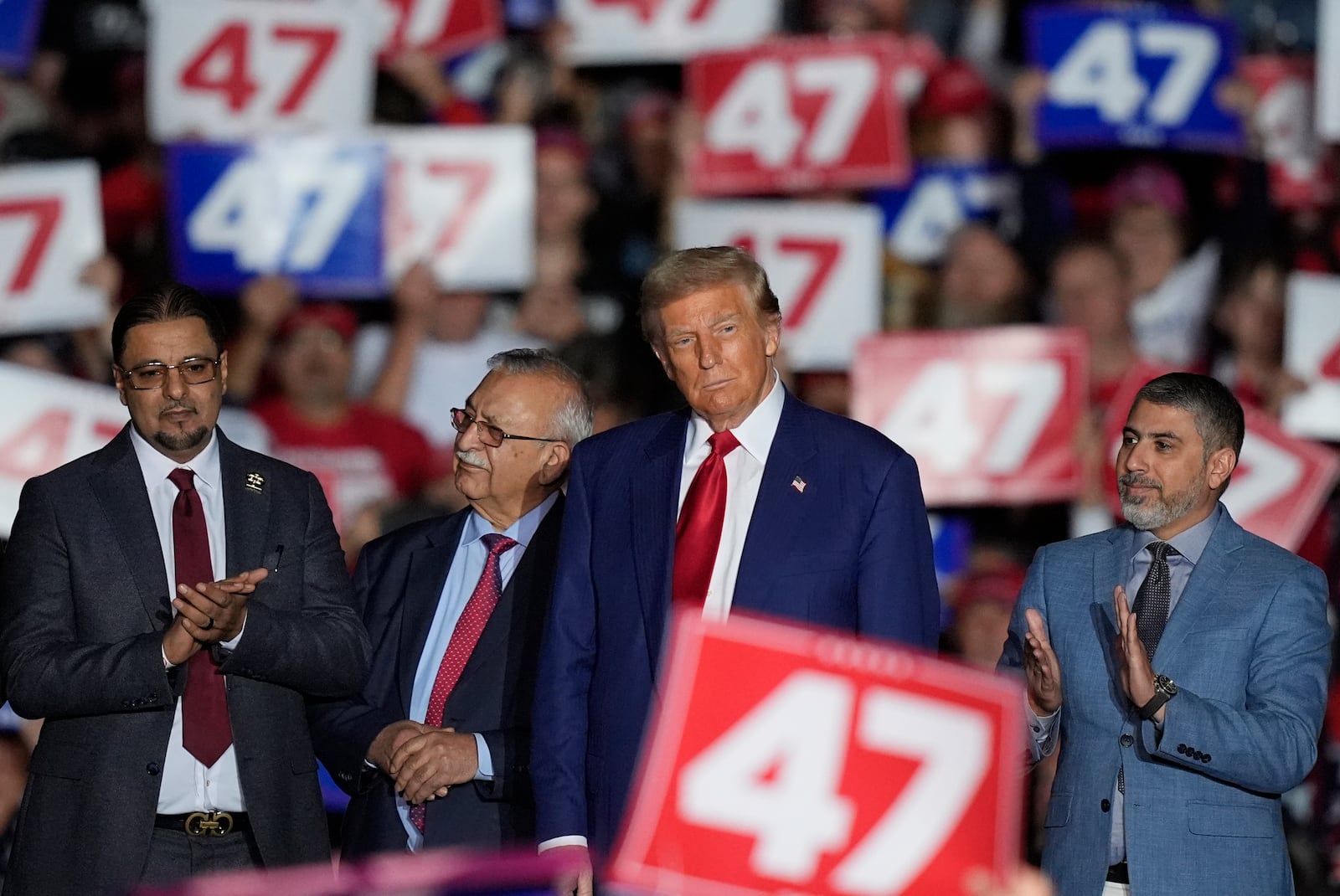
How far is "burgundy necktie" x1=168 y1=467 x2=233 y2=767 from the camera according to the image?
11.1 feet

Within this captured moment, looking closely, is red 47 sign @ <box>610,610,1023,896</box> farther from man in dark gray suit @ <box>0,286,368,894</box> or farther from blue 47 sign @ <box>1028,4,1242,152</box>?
blue 47 sign @ <box>1028,4,1242,152</box>

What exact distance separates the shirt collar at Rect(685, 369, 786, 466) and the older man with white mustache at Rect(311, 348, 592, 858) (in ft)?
1.70

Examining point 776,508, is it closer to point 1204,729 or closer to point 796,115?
point 1204,729

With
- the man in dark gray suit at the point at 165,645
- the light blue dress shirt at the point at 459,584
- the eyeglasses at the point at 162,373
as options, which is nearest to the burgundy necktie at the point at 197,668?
the man in dark gray suit at the point at 165,645

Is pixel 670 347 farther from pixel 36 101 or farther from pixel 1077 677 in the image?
pixel 36 101

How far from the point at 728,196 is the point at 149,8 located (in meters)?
2.19

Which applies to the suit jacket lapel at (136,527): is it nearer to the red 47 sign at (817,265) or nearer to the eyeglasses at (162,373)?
the eyeglasses at (162,373)

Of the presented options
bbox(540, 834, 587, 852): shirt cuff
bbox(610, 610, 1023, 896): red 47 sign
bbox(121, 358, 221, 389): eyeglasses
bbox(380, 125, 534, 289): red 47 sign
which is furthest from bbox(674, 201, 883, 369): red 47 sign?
bbox(610, 610, 1023, 896): red 47 sign

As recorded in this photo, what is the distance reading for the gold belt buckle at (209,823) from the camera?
3348mm

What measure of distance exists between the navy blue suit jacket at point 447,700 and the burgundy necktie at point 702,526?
0.55 metres

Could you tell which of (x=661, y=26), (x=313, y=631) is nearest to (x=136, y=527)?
(x=313, y=631)

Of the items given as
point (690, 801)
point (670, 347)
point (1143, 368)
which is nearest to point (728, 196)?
point (1143, 368)

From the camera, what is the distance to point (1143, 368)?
20.1 feet

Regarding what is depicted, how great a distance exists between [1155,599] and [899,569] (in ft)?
1.74
